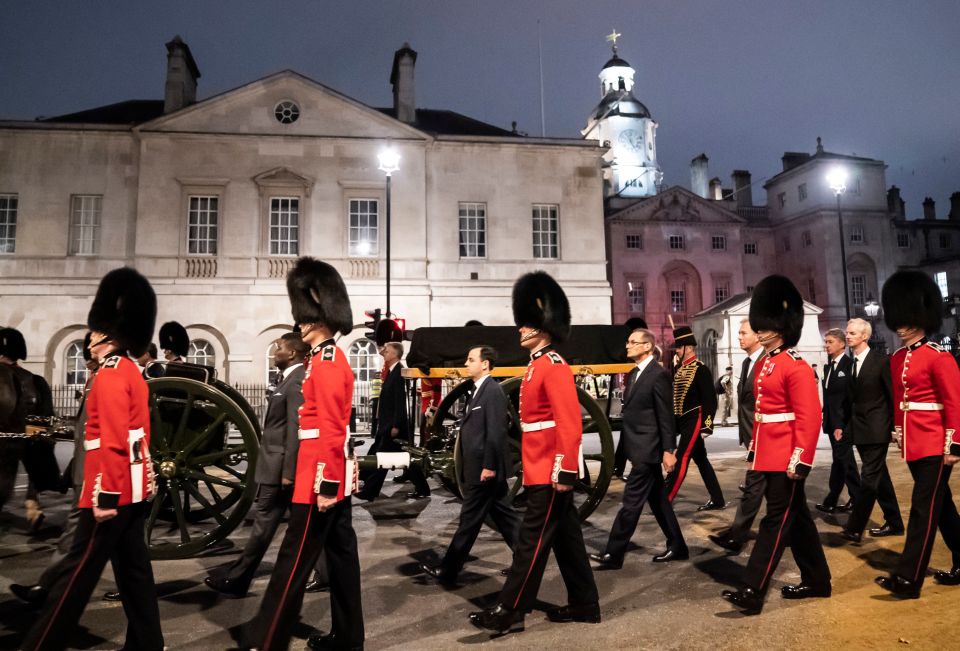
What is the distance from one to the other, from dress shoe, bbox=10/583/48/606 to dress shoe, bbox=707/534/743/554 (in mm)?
4980

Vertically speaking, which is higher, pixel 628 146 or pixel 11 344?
pixel 628 146

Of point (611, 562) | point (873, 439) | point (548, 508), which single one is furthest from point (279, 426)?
point (873, 439)

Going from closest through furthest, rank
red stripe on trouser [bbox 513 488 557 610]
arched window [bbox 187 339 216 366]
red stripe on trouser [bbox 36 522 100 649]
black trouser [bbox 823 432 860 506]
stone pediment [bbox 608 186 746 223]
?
1. red stripe on trouser [bbox 36 522 100 649]
2. red stripe on trouser [bbox 513 488 557 610]
3. black trouser [bbox 823 432 860 506]
4. arched window [bbox 187 339 216 366]
5. stone pediment [bbox 608 186 746 223]

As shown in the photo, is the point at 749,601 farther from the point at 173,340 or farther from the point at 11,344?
the point at 11,344

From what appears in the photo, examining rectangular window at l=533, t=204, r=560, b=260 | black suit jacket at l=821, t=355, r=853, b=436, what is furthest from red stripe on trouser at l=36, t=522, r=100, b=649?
rectangular window at l=533, t=204, r=560, b=260

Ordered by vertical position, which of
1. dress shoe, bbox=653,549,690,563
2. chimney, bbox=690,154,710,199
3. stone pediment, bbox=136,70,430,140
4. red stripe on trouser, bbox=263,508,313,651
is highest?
chimney, bbox=690,154,710,199

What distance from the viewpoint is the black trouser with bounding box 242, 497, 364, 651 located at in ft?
11.0

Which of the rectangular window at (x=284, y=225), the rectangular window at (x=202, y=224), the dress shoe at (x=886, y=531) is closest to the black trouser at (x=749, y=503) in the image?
the dress shoe at (x=886, y=531)

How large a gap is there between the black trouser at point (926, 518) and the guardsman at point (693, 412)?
2.33 meters

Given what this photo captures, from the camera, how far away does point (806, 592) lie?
4.38 m

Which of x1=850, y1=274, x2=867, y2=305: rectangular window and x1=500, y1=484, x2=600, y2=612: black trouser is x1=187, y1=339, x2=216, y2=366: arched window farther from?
x1=850, y1=274, x2=867, y2=305: rectangular window

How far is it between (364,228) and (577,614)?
65.2ft

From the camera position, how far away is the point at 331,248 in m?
22.4

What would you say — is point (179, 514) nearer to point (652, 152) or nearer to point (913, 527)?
point (913, 527)
